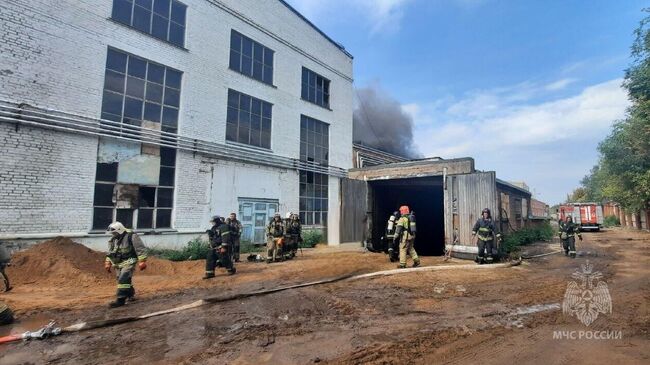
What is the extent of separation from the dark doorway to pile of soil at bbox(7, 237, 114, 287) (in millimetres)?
11496

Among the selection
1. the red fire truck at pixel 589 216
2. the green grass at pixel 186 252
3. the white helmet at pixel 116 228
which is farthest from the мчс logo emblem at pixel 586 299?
the red fire truck at pixel 589 216

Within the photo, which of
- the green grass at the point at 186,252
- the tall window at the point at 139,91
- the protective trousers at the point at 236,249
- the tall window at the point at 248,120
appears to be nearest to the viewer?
the tall window at the point at 139,91

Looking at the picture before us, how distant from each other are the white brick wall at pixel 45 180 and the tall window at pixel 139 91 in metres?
1.38

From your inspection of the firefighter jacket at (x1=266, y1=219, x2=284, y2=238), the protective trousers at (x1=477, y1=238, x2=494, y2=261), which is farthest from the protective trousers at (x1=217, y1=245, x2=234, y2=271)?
the protective trousers at (x1=477, y1=238, x2=494, y2=261)

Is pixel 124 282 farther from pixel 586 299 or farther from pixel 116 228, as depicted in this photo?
pixel 586 299

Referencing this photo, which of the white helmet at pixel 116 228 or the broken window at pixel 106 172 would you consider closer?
the white helmet at pixel 116 228

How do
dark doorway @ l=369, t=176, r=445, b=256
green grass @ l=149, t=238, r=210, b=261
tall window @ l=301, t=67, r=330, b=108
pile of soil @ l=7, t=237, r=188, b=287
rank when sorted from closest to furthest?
pile of soil @ l=7, t=237, r=188, b=287
green grass @ l=149, t=238, r=210, b=261
dark doorway @ l=369, t=176, r=445, b=256
tall window @ l=301, t=67, r=330, b=108

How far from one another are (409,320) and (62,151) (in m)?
10.0

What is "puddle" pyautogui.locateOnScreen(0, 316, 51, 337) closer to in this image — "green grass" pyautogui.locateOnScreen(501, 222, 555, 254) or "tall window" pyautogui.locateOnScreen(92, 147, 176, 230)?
"tall window" pyautogui.locateOnScreen(92, 147, 176, 230)

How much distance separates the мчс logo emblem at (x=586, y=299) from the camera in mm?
5305

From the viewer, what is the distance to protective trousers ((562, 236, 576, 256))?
12422 millimetres

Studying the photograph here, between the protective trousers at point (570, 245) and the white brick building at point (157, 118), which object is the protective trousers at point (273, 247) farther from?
the protective trousers at point (570, 245)

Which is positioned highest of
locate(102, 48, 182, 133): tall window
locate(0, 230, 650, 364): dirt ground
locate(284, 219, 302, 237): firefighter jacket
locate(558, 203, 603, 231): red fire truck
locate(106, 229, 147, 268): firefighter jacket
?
locate(102, 48, 182, 133): tall window

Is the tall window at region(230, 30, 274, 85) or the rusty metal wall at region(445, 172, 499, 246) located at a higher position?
the tall window at region(230, 30, 274, 85)
